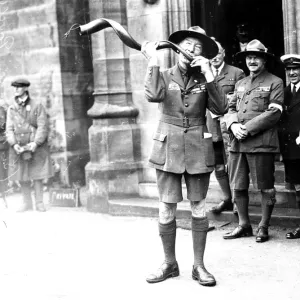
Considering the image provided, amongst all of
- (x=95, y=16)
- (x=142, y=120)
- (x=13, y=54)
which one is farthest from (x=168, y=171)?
(x=13, y=54)

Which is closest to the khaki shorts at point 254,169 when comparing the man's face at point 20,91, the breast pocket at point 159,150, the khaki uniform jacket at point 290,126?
the khaki uniform jacket at point 290,126

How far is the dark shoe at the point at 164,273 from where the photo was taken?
5.44 metres

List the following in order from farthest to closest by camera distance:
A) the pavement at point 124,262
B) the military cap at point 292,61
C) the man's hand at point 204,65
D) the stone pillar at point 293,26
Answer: the stone pillar at point 293,26 → the military cap at point 292,61 → the man's hand at point 204,65 → the pavement at point 124,262

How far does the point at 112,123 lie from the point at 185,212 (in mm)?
1827

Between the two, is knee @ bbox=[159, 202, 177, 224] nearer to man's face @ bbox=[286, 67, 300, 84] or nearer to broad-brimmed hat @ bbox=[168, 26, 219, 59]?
broad-brimmed hat @ bbox=[168, 26, 219, 59]

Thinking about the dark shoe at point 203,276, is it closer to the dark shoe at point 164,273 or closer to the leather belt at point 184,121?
the dark shoe at point 164,273

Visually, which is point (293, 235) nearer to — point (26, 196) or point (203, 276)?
point (203, 276)

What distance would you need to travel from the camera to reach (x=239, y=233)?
22.7 feet

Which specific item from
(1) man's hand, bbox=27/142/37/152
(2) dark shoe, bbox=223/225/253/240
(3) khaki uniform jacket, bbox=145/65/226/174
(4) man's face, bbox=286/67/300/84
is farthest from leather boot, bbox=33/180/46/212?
(4) man's face, bbox=286/67/300/84

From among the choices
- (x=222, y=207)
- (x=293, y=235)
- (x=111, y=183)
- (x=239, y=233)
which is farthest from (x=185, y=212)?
(x=293, y=235)

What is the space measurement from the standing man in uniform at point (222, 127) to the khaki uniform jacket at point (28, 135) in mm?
2851

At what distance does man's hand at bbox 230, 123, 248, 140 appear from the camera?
6699mm

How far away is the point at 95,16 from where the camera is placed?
9.00 m

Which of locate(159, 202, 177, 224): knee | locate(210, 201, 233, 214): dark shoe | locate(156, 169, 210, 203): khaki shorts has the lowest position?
locate(210, 201, 233, 214): dark shoe
